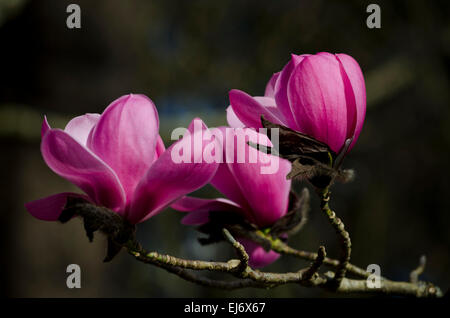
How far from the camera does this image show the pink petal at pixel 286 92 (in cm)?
39

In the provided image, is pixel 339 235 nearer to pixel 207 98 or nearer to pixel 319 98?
pixel 319 98

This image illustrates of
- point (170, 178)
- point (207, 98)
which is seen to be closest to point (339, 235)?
point (170, 178)

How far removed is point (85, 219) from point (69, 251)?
1381 mm

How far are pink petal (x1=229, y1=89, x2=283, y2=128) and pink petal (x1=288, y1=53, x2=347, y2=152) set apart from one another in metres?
0.02

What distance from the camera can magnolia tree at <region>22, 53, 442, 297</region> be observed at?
1.17 feet

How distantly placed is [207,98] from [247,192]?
203 centimetres

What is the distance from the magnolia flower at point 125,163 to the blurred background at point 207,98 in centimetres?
104

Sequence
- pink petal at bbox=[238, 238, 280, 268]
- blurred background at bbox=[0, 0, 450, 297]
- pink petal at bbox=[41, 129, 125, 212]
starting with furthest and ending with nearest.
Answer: blurred background at bbox=[0, 0, 450, 297], pink petal at bbox=[238, 238, 280, 268], pink petal at bbox=[41, 129, 125, 212]

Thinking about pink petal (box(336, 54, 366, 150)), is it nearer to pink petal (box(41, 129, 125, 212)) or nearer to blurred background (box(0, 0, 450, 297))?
pink petal (box(41, 129, 125, 212))

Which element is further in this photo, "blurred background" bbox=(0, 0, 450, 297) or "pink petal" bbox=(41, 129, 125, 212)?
"blurred background" bbox=(0, 0, 450, 297)

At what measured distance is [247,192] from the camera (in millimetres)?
440

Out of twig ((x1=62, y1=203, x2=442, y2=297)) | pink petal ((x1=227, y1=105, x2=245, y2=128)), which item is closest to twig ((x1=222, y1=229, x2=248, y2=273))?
twig ((x1=62, y1=203, x2=442, y2=297))
